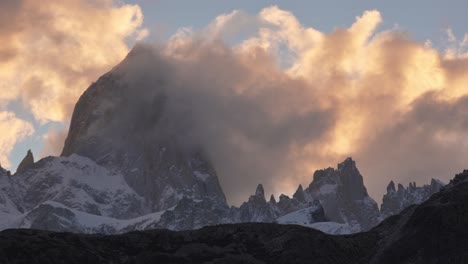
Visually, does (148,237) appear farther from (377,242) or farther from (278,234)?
(377,242)

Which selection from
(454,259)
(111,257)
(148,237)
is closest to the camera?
(454,259)

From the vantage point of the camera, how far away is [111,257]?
7210 inches

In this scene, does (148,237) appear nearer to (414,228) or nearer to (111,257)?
(111,257)

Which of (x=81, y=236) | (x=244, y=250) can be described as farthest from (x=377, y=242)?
(x=81, y=236)

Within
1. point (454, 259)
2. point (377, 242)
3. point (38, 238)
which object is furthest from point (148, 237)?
point (454, 259)

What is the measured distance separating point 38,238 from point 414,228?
6439cm

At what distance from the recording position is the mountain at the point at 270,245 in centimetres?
17650

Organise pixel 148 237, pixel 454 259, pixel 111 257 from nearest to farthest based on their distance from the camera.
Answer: pixel 454 259
pixel 111 257
pixel 148 237

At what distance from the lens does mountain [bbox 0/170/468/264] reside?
579 ft

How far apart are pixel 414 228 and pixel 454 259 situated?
16785mm

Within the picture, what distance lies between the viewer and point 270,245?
195250 millimetres

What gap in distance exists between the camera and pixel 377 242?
7712 inches

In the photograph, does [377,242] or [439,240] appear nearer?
[439,240]

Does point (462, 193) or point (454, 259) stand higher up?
point (462, 193)
